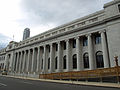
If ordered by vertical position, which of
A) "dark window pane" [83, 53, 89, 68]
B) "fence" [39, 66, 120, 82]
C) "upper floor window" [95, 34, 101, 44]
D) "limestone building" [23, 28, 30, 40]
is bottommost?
"fence" [39, 66, 120, 82]

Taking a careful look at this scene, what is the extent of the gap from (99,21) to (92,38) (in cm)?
488

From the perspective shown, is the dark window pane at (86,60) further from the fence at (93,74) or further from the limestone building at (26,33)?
the limestone building at (26,33)

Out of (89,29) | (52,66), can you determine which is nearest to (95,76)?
(89,29)

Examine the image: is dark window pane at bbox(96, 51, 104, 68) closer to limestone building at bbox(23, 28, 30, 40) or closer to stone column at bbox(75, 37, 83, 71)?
stone column at bbox(75, 37, 83, 71)

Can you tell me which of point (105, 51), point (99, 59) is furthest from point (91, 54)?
point (105, 51)

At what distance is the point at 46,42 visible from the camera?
38.8m

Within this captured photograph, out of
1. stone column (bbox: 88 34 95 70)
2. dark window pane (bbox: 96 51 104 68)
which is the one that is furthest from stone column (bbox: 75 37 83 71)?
dark window pane (bbox: 96 51 104 68)

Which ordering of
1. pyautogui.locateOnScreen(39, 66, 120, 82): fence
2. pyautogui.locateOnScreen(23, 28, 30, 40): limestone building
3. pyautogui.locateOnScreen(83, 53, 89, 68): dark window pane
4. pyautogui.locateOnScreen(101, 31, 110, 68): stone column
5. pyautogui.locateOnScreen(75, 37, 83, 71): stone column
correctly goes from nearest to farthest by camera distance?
pyautogui.locateOnScreen(39, 66, 120, 82): fence < pyautogui.locateOnScreen(101, 31, 110, 68): stone column < pyautogui.locateOnScreen(75, 37, 83, 71): stone column < pyautogui.locateOnScreen(83, 53, 89, 68): dark window pane < pyautogui.locateOnScreen(23, 28, 30, 40): limestone building

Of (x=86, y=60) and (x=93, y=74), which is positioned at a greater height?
Result: (x=86, y=60)

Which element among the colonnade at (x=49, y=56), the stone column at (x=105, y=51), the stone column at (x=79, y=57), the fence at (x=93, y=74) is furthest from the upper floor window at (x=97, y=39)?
the fence at (x=93, y=74)

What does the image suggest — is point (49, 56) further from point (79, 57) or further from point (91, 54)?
point (91, 54)

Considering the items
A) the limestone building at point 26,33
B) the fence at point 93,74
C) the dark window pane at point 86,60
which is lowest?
the fence at point 93,74

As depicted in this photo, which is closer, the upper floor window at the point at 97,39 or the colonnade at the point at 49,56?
the colonnade at the point at 49,56

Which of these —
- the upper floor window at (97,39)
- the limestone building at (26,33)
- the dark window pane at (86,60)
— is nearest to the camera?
the upper floor window at (97,39)
